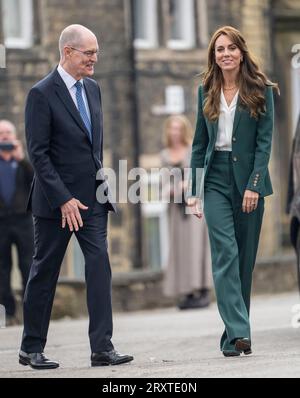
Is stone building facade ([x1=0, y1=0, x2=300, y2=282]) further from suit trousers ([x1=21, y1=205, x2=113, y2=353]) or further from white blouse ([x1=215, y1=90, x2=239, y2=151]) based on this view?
suit trousers ([x1=21, y1=205, x2=113, y2=353])

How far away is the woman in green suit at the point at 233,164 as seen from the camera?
11875 millimetres

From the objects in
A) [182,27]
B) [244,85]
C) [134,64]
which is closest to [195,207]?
[244,85]

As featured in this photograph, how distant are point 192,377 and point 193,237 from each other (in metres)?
10.7

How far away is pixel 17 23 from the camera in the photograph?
28.4 m

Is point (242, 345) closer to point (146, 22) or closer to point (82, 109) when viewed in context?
point (82, 109)

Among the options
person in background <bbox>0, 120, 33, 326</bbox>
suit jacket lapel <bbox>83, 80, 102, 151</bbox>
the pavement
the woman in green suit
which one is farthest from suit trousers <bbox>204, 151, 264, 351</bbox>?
person in background <bbox>0, 120, 33, 326</bbox>

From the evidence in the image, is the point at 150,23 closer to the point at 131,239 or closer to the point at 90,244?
the point at 131,239

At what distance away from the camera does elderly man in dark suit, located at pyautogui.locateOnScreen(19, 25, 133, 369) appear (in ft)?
37.8

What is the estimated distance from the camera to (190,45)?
30.8m

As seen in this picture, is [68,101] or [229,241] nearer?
[68,101]

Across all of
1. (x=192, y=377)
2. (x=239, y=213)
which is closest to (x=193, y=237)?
(x=239, y=213)

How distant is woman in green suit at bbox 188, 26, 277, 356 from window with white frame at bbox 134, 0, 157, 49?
18371mm

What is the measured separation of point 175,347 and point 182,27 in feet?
57.5

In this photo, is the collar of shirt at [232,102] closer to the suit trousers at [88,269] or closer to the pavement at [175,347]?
the suit trousers at [88,269]
